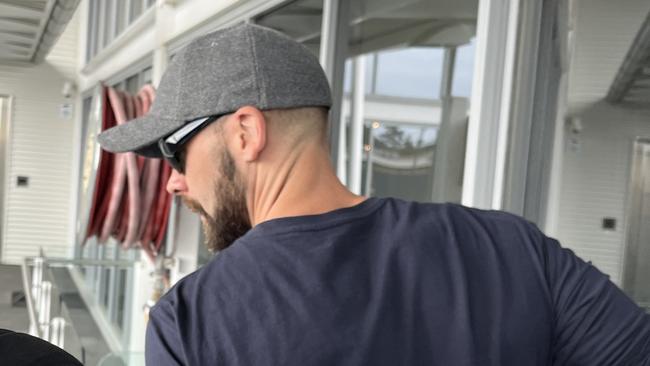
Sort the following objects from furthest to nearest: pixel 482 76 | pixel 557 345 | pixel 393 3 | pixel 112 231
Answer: pixel 112 231 < pixel 393 3 < pixel 482 76 < pixel 557 345

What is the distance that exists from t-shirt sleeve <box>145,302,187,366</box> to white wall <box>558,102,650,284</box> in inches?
46.4

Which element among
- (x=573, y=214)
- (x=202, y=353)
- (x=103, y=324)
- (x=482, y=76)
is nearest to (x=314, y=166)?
(x=202, y=353)

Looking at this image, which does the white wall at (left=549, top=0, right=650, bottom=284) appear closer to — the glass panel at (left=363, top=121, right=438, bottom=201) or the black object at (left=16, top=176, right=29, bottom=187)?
the glass panel at (left=363, top=121, right=438, bottom=201)

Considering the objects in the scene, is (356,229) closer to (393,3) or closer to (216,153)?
(216,153)

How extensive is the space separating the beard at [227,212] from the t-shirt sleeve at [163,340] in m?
0.21

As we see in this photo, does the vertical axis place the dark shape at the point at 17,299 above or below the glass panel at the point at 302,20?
below

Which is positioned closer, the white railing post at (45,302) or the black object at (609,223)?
the black object at (609,223)

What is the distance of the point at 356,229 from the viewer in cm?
110

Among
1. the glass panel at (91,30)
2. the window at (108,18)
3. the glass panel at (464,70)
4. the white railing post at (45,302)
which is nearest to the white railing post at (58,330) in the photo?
the white railing post at (45,302)

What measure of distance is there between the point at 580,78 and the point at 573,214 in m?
0.33

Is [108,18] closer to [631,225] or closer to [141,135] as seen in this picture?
[631,225]

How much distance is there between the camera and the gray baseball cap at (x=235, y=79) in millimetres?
1154

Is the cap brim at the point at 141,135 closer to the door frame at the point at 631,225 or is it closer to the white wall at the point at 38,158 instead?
the door frame at the point at 631,225

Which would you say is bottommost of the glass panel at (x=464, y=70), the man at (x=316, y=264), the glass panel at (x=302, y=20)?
the man at (x=316, y=264)
